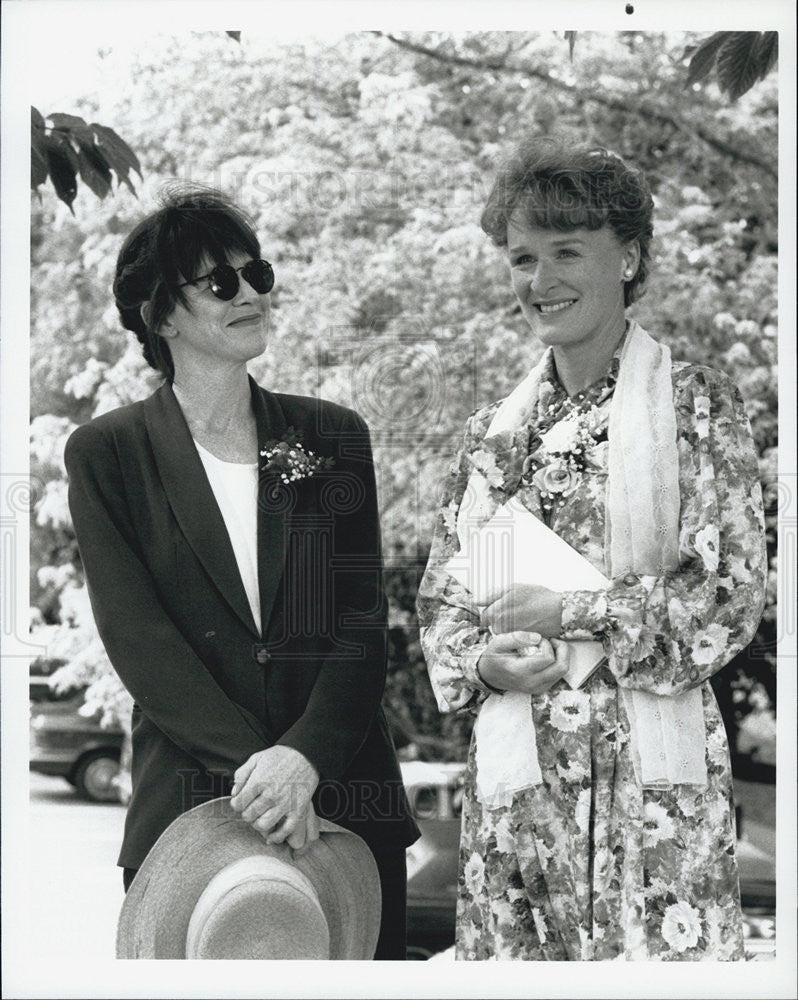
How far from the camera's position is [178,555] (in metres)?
3.89

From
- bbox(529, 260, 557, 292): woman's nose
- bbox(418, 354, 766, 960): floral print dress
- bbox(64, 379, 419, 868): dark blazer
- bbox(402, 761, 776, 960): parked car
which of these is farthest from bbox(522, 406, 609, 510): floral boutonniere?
bbox(402, 761, 776, 960): parked car

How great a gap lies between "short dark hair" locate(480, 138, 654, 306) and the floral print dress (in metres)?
0.45

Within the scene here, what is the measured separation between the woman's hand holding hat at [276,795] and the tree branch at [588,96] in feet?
6.72

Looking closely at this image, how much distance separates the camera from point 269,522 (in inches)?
155

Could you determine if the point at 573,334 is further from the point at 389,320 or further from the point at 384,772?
the point at 384,772

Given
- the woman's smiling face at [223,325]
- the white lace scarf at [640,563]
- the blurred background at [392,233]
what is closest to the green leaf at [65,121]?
the blurred background at [392,233]

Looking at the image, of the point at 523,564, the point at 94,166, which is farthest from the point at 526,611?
the point at 94,166

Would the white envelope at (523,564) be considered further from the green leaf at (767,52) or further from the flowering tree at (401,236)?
the green leaf at (767,52)

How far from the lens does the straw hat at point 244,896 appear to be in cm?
377

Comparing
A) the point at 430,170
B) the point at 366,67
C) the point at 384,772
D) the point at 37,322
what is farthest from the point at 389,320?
the point at 384,772

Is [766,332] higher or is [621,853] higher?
[766,332]

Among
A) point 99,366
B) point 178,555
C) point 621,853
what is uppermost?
point 99,366

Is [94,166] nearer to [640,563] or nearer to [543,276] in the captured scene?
[543,276]

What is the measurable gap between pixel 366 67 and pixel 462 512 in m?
1.33
